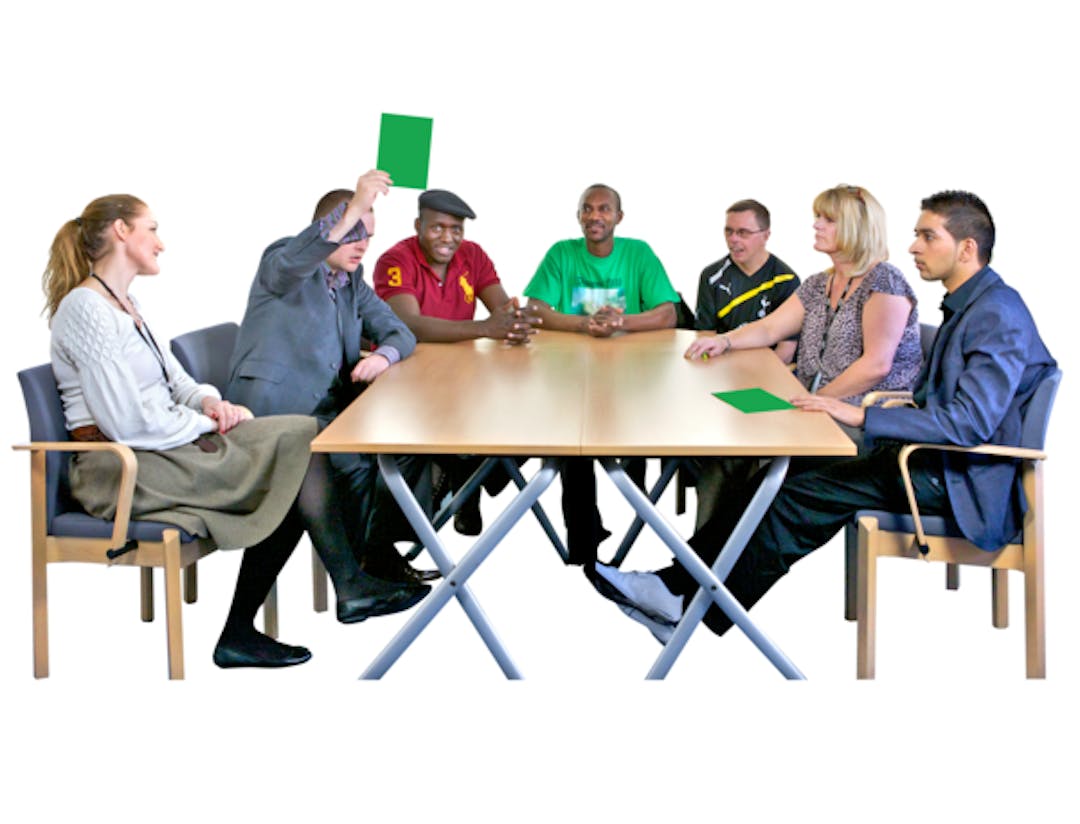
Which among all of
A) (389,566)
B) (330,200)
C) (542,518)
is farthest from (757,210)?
(389,566)

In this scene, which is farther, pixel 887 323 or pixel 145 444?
pixel 887 323

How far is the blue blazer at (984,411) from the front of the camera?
4.81 metres

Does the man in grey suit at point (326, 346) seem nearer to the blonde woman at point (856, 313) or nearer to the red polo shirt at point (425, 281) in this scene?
the red polo shirt at point (425, 281)

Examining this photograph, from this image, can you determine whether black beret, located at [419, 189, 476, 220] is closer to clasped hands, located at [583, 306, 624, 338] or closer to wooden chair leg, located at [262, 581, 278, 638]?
clasped hands, located at [583, 306, 624, 338]

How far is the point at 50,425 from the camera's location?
480 centimetres

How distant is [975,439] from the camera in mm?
4828

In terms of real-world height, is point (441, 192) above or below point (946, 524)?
above

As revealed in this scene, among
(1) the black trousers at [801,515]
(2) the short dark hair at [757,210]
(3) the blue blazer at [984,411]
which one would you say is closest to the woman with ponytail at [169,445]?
(1) the black trousers at [801,515]

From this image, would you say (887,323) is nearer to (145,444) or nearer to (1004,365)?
(1004,365)

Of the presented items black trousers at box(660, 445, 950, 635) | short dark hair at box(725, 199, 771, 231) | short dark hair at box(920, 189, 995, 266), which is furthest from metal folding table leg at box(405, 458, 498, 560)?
short dark hair at box(920, 189, 995, 266)

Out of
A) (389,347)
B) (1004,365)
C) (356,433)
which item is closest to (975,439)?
(1004,365)

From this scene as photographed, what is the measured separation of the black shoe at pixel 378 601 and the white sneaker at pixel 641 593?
574 mm

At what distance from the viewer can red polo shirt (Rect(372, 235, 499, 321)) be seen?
667 centimetres

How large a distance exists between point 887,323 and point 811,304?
0.51 metres
